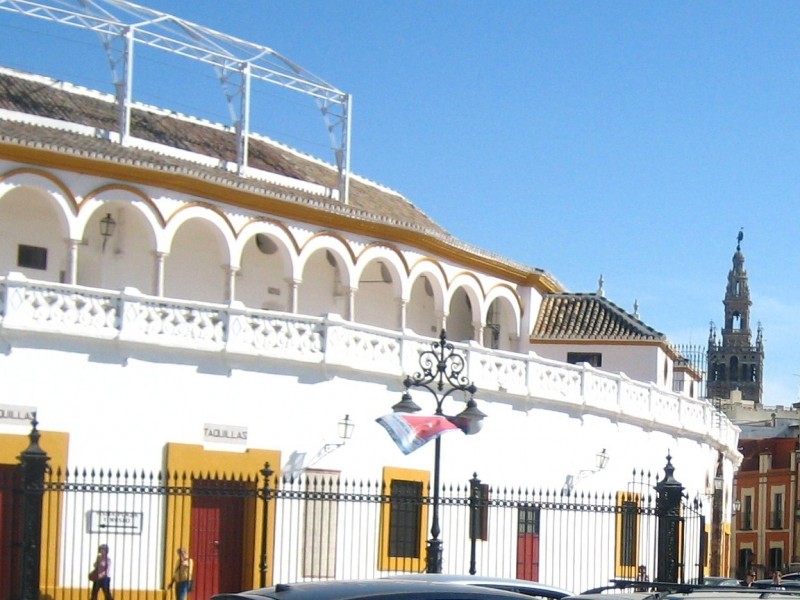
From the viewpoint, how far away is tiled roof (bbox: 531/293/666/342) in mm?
40125

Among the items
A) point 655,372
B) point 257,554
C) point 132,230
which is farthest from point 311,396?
point 655,372

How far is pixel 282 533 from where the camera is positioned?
2089 centimetres

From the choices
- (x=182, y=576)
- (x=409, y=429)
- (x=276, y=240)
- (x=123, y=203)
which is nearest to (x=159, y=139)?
(x=276, y=240)

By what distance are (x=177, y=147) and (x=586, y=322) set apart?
11.8 m

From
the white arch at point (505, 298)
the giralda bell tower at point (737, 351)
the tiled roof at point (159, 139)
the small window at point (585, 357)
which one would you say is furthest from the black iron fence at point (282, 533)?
the giralda bell tower at point (737, 351)

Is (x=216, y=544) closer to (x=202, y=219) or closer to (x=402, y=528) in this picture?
(x=402, y=528)

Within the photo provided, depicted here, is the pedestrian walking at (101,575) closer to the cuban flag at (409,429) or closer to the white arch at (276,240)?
the cuban flag at (409,429)

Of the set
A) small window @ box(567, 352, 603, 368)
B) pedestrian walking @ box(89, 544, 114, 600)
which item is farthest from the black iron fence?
small window @ box(567, 352, 603, 368)

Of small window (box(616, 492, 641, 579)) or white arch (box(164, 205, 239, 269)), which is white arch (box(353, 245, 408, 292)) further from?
small window (box(616, 492, 641, 579))

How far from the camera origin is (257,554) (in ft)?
77.6

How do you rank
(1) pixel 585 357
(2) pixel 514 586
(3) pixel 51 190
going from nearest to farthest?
(2) pixel 514 586, (3) pixel 51 190, (1) pixel 585 357

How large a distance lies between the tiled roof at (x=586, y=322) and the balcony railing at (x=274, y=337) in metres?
6.99

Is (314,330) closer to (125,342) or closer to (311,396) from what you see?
(311,396)

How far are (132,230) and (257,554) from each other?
9.59 meters
